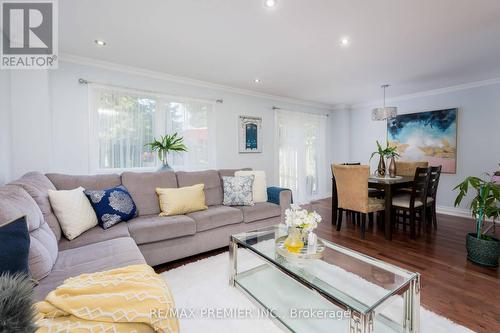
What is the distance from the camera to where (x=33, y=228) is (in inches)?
55.9

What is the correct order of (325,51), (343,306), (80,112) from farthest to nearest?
(80,112) < (325,51) < (343,306)

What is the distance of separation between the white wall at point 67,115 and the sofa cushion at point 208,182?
0.82m

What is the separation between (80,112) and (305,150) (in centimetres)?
424

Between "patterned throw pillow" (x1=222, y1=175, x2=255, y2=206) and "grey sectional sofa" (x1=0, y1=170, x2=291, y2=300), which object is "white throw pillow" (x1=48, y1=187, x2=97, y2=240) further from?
"patterned throw pillow" (x1=222, y1=175, x2=255, y2=206)

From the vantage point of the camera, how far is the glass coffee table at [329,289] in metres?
1.24

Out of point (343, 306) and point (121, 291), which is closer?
point (121, 291)

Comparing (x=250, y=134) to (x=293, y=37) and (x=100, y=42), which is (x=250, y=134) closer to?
(x=293, y=37)

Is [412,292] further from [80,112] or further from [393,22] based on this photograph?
[80,112]

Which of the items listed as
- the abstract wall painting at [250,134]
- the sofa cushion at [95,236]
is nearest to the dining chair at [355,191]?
the abstract wall painting at [250,134]

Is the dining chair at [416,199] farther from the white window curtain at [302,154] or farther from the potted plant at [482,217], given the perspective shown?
the white window curtain at [302,154]

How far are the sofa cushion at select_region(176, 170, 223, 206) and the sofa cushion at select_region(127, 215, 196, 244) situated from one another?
2.04 ft

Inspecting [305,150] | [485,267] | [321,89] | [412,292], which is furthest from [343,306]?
[305,150]

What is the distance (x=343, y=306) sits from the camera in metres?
1.16

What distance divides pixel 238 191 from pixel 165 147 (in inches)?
48.6
